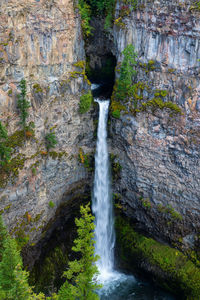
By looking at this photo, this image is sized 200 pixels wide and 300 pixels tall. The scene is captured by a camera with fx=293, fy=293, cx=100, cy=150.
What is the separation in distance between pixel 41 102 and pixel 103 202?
9.83 metres

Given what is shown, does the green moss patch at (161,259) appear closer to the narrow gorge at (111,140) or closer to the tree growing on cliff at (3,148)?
the narrow gorge at (111,140)

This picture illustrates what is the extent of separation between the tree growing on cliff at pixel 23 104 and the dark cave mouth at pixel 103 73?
329 inches

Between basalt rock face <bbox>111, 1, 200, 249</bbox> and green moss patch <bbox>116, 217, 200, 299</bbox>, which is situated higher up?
basalt rock face <bbox>111, 1, 200, 249</bbox>

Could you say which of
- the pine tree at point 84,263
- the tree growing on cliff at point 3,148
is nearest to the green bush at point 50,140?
the tree growing on cliff at point 3,148

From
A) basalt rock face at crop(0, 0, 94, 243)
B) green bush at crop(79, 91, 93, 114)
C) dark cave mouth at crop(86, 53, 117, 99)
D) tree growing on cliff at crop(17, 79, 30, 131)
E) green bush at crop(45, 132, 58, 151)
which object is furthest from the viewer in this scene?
dark cave mouth at crop(86, 53, 117, 99)

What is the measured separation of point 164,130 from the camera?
20.3 metres

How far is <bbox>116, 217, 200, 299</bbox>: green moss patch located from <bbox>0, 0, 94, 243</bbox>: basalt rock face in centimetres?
574

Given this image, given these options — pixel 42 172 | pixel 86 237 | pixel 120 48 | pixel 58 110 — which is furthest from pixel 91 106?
pixel 86 237

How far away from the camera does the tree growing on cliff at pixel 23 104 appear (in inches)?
650

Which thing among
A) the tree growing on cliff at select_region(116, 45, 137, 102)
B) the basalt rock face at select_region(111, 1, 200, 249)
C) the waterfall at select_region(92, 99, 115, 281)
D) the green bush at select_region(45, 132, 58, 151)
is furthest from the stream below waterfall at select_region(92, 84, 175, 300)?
the green bush at select_region(45, 132, 58, 151)

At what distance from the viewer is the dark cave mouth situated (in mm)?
24678

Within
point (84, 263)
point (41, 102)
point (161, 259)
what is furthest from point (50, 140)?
point (161, 259)

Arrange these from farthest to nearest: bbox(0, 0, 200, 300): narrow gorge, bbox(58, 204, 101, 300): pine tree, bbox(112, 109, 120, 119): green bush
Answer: bbox(112, 109, 120, 119): green bush < bbox(0, 0, 200, 300): narrow gorge < bbox(58, 204, 101, 300): pine tree

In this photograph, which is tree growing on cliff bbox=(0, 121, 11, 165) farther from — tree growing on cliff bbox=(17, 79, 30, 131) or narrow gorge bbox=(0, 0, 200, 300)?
tree growing on cliff bbox=(17, 79, 30, 131)
